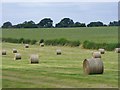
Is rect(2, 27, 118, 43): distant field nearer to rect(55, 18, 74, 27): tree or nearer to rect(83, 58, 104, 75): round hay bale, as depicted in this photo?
rect(55, 18, 74, 27): tree

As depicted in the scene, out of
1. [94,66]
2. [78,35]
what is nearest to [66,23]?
[78,35]

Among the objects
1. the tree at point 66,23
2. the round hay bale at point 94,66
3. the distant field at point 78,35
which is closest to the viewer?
the round hay bale at point 94,66

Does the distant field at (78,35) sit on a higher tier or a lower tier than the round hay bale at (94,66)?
higher

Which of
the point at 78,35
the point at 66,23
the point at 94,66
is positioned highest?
the point at 66,23

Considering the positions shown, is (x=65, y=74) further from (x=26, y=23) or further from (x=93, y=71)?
(x=26, y=23)

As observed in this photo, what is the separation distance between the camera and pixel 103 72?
83.7 ft

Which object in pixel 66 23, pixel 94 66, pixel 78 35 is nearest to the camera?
pixel 94 66

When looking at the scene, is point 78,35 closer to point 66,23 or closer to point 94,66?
point 66,23

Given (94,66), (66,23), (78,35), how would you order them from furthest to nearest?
(66,23) < (78,35) < (94,66)

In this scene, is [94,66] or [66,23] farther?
[66,23]

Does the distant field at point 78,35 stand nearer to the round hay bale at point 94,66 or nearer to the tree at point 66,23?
the tree at point 66,23

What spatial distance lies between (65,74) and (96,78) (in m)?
2.69

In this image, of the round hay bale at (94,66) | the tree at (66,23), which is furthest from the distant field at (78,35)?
the round hay bale at (94,66)

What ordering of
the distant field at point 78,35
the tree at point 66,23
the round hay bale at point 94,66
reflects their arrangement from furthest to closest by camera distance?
the tree at point 66,23 < the distant field at point 78,35 < the round hay bale at point 94,66
